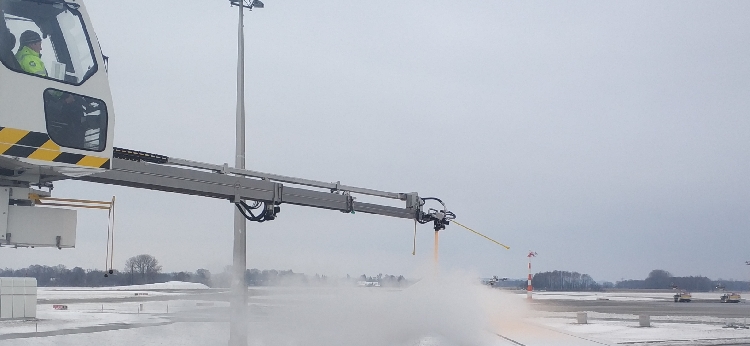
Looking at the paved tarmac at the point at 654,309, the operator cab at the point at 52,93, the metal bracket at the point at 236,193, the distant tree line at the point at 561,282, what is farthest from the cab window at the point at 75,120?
the distant tree line at the point at 561,282

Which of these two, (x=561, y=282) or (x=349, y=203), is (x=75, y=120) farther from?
(x=561, y=282)

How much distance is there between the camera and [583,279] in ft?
371

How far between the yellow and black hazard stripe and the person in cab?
0.54m

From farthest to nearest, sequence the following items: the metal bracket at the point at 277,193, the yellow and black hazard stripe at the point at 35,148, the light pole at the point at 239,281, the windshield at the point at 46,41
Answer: the light pole at the point at 239,281 < the metal bracket at the point at 277,193 < the windshield at the point at 46,41 < the yellow and black hazard stripe at the point at 35,148

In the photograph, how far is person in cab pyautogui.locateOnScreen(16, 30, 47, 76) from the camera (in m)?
5.16

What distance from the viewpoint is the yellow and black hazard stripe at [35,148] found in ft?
16.0

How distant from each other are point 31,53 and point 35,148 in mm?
810

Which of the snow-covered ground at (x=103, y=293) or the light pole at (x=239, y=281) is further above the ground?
the light pole at (x=239, y=281)

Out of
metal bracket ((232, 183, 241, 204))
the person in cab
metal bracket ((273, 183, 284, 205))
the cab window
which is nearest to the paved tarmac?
metal bracket ((273, 183, 284, 205))

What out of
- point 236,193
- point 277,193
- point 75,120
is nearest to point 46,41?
point 75,120

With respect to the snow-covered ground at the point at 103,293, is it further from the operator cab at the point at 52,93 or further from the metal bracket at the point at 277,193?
the operator cab at the point at 52,93

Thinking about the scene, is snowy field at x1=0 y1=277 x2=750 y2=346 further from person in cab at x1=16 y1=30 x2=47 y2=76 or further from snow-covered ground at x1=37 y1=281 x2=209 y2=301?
snow-covered ground at x1=37 y1=281 x2=209 y2=301

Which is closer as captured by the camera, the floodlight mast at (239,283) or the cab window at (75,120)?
the cab window at (75,120)

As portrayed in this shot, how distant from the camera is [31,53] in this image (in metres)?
5.25
